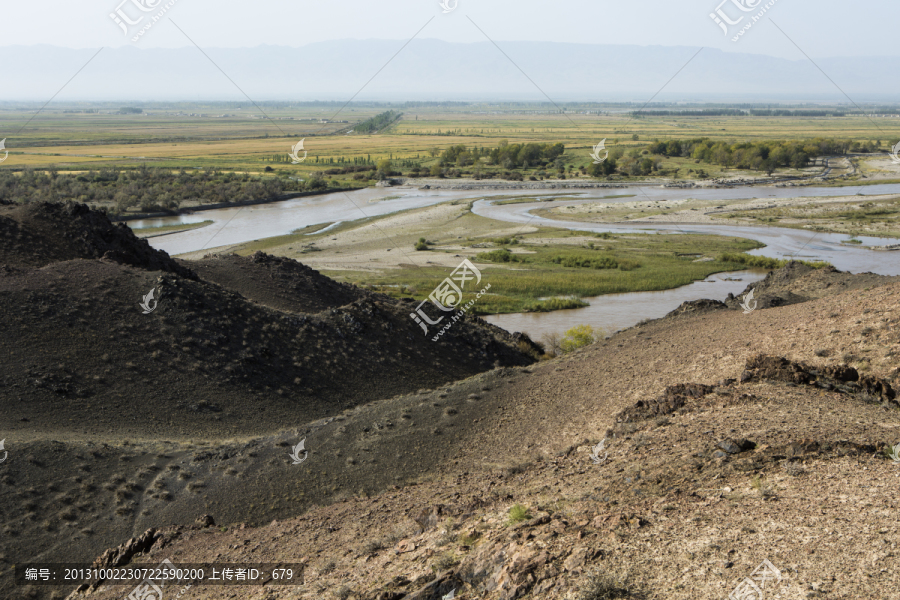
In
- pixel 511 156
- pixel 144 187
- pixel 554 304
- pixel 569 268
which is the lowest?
pixel 554 304

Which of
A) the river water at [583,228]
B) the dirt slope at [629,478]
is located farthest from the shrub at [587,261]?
the dirt slope at [629,478]

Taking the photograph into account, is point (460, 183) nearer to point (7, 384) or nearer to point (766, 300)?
point (766, 300)

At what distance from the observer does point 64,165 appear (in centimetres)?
10600

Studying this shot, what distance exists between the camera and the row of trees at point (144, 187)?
245 feet

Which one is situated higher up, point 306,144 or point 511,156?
point 306,144

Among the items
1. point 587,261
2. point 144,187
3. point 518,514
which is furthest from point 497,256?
point 144,187

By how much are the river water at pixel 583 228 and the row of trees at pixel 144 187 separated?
14.4ft

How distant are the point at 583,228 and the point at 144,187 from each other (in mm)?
55406

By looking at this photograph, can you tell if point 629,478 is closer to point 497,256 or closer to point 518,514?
point 518,514

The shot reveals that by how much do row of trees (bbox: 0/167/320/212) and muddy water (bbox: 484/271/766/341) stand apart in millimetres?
52505

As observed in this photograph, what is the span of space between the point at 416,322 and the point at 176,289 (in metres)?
9.32

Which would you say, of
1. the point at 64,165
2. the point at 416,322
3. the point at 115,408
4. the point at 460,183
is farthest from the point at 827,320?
the point at 64,165

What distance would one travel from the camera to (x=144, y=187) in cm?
8356

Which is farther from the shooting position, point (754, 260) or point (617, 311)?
point (754, 260)
